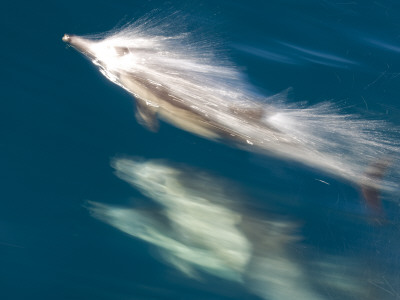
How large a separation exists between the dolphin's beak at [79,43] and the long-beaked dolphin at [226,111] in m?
0.03

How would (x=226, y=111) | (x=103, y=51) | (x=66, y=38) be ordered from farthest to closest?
(x=226, y=111), (x=103, y=51), (x=66, y=38)

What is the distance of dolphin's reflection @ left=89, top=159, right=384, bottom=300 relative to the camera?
213 cm

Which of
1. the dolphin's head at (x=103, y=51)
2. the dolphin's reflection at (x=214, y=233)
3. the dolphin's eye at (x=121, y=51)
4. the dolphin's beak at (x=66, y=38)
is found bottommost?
the dolphin's reflection at (x=214, y=233)

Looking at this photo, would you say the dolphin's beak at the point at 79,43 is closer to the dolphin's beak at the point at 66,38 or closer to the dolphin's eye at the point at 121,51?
the dolphin's beak at the point at 66,38

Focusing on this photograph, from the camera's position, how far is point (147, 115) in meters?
2.22

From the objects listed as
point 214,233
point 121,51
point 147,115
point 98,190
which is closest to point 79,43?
point 121,51

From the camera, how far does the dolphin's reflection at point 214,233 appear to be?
2.13 metres

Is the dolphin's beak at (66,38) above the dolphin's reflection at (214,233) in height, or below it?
above

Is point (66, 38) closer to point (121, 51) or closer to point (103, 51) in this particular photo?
point (103, 51)

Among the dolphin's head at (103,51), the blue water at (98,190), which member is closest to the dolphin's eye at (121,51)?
the dolphin's head at (103,51)

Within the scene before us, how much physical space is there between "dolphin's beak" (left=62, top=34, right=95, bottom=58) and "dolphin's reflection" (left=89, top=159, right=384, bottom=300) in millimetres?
392

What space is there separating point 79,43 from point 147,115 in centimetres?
34

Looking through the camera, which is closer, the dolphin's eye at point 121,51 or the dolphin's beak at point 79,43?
the dolphin's beak at point 79,43

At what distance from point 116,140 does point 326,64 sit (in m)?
0.87
